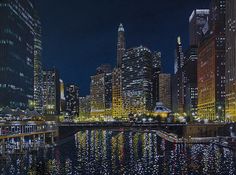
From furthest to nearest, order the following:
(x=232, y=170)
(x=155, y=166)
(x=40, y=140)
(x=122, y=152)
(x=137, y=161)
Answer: (x=40, y=140), (x=122, y=152), (x=137, y=161), (x=155, y=166), (x=232, y=170)

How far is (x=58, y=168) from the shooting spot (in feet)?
378

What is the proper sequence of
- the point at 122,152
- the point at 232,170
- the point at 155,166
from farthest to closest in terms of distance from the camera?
the point at 122,152
the point at 155,166
the point at 232,170

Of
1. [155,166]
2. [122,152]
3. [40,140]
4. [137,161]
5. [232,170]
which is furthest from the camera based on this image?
[40,140]

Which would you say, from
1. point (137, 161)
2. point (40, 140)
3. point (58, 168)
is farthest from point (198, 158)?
point (40, 140)

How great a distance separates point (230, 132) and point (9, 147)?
324 ft

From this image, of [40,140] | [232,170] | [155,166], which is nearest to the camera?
[232,170]

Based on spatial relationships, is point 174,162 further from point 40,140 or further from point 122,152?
point 40,140

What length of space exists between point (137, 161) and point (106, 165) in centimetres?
1258

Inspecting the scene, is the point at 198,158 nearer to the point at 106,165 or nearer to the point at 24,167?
the point at 106,165

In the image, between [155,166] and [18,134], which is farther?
[18,134]

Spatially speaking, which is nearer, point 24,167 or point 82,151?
point 24,167

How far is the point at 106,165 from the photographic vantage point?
121438 mm

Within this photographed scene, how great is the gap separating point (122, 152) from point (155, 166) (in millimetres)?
35825

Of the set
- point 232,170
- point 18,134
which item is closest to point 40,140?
point 18,134
